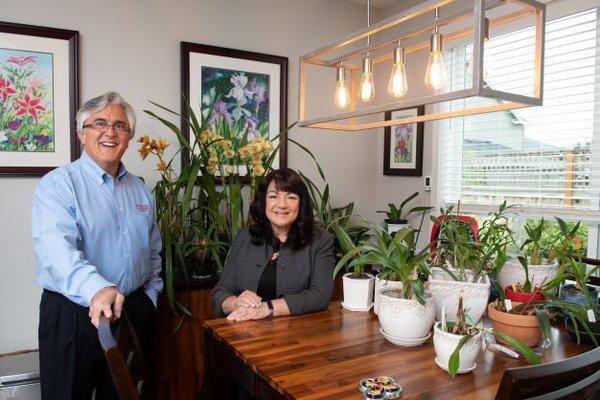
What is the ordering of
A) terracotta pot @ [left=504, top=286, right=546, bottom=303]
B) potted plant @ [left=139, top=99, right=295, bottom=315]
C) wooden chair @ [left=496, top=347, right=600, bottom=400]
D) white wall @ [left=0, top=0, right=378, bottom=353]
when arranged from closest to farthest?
1. wooden chair @ [left=496, top=347, right=600, bottom=400]
2. terracotta pot @ [left=504, top=286, right=546, bottom=303]
3. potted plant @ [left=139, top=99, right=295, bottom=315]
4. white wall @ [left=0, top=0, right=378, bottom=353]

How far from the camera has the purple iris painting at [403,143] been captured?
141 inches

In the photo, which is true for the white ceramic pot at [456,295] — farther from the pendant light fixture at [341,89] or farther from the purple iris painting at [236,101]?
the purple iris painting at [236,101]

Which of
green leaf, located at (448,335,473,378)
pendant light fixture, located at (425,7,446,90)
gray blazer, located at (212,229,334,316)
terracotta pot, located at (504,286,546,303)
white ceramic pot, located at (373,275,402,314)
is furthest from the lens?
gray blazer, located at (212,229,334,316)

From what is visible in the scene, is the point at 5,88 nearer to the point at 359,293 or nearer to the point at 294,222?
the point at 294,222

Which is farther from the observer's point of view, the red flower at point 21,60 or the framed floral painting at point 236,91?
the framed floral painting at point 236,91

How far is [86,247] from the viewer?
5.79ft

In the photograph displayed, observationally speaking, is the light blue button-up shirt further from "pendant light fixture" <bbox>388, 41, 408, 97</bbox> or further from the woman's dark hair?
"pendant light fixture" <bbox>388, 41, 408, 97</bbox>

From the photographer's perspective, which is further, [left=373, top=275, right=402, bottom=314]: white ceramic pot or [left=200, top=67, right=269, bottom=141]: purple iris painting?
[left=200, top=67, right=269, bottom=141]: purple iris painting

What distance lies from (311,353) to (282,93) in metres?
2.37

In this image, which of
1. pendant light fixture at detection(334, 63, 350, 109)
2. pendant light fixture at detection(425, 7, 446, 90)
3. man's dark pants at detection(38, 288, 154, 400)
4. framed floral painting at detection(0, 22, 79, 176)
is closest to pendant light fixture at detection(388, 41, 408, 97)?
pendant light fixture at detection(425, 7, 446, 90)

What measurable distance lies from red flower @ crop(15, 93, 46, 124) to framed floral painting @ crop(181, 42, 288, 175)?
0.83m

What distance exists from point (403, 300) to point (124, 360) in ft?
2.77

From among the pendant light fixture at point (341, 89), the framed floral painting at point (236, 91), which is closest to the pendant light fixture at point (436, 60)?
the pendant light fixture at point (341, 89)

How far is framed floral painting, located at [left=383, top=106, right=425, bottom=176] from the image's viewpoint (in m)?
3.50
